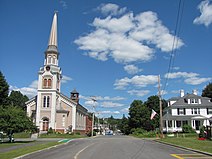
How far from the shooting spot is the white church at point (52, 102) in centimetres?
5893

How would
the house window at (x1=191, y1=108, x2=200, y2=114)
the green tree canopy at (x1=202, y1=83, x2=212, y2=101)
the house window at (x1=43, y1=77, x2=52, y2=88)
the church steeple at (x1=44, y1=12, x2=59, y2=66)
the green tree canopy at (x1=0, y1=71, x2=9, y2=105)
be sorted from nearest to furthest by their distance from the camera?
1. the green tree canopy at (x1=0, y1=71, x2=9, y2=105)
2. the house window at (x1=191, y1=108, x2=200, y2=114)
3. the house window at (x1=43, y1=77, x2=52, y2=88)
4. the church steeple at (x1=44, y1=12, x2=59, y2=66)
5. the green tree canopy at (x1=202, y1=83, x2=212, y2=101)

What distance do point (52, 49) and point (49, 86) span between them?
8860 millimetres

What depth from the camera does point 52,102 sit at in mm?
59469

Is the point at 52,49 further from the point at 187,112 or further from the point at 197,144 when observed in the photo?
the point at 197,144

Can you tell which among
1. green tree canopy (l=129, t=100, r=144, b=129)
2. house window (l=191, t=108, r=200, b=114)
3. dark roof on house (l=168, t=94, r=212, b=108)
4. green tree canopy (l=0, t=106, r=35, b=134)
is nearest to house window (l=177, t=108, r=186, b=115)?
dark roof on house (l=168, t=94, r=212, b=108)

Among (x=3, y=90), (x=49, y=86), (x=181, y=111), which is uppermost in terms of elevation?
(x=49, y=86)

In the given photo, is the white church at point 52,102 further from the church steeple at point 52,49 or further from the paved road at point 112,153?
the paved road at point 112,153

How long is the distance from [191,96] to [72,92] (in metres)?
35.7

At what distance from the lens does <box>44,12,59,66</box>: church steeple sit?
63000 mm

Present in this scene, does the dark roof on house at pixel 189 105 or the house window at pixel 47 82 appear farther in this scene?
the house window at pixel 47 82

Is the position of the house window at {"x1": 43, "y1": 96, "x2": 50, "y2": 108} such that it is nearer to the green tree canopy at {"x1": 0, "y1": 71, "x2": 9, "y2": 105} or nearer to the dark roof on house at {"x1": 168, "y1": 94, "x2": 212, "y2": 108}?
the green tree canopy at {"x1": 0, "y1": 71, "x2": 9, "y2": 105}

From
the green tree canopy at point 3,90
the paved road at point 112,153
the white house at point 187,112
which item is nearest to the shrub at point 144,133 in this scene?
the white house at point 187,112

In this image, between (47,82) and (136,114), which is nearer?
(47,82)

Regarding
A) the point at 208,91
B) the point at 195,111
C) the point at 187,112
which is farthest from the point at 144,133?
the point at 208,91
